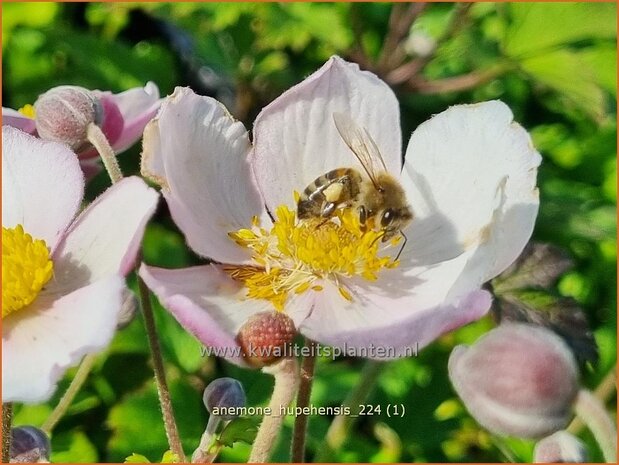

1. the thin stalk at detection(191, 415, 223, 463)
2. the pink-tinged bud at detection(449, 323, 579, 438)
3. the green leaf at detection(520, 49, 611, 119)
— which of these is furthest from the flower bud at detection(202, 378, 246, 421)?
the green leaf at detection(520, 49, 611, 119)

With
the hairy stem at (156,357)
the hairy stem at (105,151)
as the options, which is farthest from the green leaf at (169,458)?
the hairy stem at (105,151)

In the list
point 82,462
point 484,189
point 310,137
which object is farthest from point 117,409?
point 484,189

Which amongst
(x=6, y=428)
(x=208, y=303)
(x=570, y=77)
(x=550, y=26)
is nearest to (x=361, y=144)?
(x=208, y=303)

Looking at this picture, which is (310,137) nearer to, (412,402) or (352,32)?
(412,402)

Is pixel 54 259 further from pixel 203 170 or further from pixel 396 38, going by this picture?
pixel 396 38

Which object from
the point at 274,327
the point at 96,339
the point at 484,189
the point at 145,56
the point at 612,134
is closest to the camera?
the point at 96,339

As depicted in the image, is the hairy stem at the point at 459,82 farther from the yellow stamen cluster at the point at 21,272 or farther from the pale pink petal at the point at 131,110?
the yellow stamen cluster at the point at 21,272
